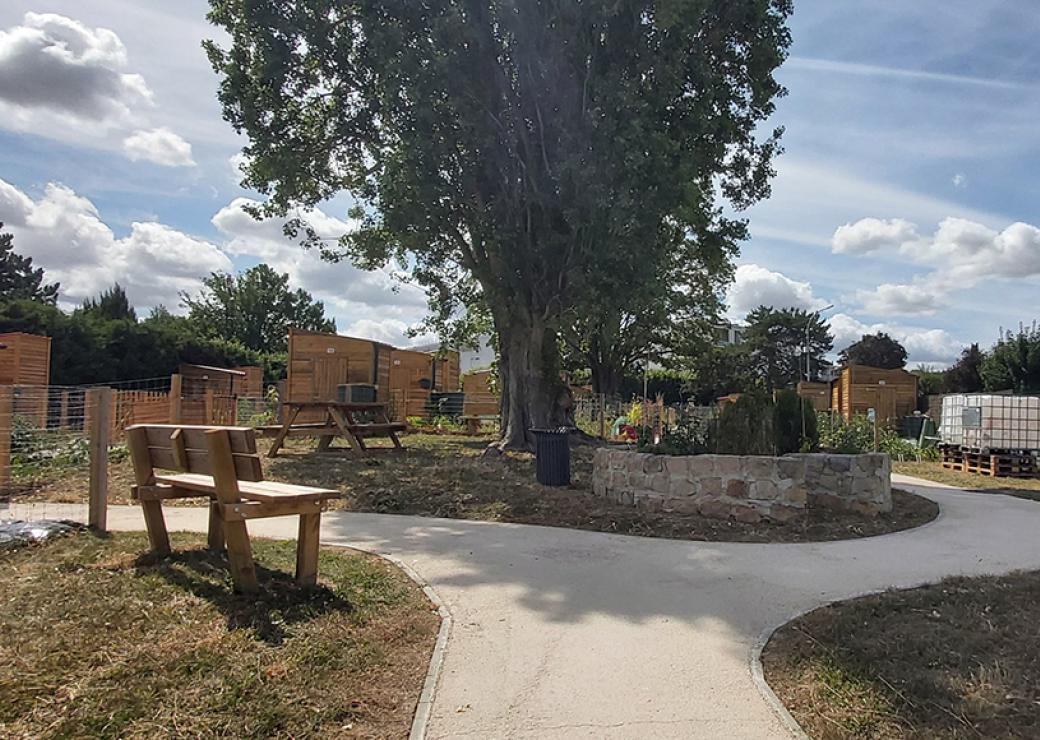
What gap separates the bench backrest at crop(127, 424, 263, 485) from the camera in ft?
14.8

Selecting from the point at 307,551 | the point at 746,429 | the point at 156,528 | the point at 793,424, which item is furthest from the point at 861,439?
the point at 156,528

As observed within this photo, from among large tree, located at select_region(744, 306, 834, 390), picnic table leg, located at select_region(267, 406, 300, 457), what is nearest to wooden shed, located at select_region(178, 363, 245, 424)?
picnic table leg, located at select_region(267, 406, 300, 457)

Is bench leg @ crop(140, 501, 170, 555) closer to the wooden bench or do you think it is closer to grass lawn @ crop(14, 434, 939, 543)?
the wooden bench

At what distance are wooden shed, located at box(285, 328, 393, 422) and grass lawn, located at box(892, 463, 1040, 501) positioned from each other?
1478cm

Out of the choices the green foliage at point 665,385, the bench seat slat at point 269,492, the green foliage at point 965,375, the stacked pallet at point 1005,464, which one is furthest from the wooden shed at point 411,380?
the green foliage at point 965,375

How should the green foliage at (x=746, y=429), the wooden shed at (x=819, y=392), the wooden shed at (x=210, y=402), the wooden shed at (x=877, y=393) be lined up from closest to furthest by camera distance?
the green foliage at (x=746, y=429) → the wooden shed at (x=210, y=402) → the wooden shed at (x=877, y=393) → the wooden shed at (x=819, y=392)

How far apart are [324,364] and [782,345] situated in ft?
166

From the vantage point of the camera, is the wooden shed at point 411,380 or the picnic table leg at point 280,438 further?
the wooden shed at point 411,380

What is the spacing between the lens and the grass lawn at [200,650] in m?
2.95

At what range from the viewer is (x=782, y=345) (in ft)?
215

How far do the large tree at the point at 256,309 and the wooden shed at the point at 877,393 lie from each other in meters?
44.8

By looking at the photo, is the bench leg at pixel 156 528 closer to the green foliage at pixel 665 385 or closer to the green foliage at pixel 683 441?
the green foliage at pixel 683 441

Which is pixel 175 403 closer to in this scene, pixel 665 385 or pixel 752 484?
pixel 752 484

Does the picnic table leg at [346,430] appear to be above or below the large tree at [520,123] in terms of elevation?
below
